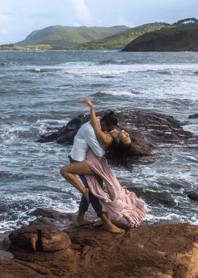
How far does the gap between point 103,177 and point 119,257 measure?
107cm

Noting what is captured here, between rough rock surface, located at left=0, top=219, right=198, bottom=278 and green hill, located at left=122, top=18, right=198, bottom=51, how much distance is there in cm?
11617

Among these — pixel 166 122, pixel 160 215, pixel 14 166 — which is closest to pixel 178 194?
pixel 160 215

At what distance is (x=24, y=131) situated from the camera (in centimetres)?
1190

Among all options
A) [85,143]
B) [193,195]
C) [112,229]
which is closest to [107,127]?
[85,143]

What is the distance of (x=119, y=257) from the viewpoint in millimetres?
3484

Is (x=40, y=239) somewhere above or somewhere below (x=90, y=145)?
below

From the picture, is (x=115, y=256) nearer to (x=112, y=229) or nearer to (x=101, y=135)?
(x=112, y=229)

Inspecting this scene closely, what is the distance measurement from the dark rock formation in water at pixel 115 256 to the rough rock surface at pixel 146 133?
4476 millimetres

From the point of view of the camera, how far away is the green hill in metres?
112

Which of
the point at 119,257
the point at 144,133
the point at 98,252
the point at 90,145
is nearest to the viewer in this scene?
the point at 119,257

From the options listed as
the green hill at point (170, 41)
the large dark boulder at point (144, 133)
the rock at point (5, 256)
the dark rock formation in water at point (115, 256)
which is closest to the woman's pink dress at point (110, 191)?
the dark rock formation in water at point (115, 256)

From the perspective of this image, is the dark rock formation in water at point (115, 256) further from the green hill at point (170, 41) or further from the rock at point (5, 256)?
the green hill at point (170, 41)

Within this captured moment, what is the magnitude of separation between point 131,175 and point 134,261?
3.94m

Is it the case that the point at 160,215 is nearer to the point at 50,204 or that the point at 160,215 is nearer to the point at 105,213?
the point at 105,213
